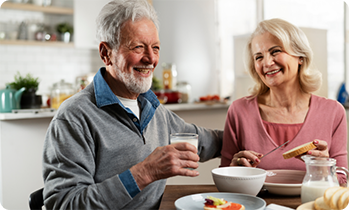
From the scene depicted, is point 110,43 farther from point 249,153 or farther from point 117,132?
point 249,153

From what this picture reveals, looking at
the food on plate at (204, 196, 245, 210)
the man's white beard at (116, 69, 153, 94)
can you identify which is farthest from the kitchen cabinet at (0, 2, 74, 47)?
the food on plate at (204, 196, 245, 210)

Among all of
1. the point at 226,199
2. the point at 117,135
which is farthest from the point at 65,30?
the point at 226,199

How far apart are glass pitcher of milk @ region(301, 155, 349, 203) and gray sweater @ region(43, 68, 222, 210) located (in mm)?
588

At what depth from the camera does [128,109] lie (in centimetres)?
151

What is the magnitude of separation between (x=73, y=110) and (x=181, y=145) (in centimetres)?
49

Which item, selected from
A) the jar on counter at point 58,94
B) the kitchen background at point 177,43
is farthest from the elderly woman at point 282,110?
the kitchen background at point 177,43

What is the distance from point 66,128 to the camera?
4.46 ft

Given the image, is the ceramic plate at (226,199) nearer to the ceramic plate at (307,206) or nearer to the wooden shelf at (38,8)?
the ceramic plate at (307,206)

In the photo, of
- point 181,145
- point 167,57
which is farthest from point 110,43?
point 167,57

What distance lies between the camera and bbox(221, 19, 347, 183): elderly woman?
5.83ft

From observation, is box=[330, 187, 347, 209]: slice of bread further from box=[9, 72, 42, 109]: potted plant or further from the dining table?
box=[9, 72, 42, 109]: potted plant

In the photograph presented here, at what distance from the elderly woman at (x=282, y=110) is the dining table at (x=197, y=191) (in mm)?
367

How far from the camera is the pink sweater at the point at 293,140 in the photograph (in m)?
1.76

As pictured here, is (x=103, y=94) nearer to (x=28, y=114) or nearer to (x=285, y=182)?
(x=285, y=182)
